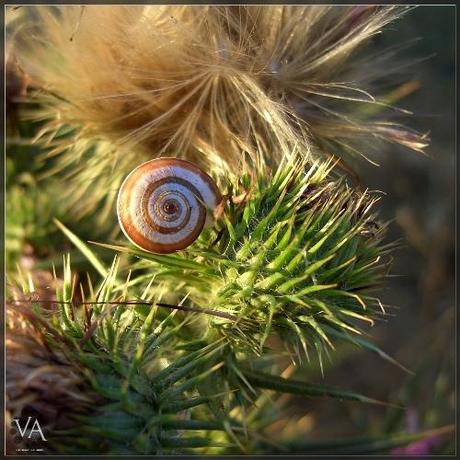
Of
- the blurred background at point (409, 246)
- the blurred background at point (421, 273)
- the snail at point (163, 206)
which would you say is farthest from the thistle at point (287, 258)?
the blurred background at point (421, 273)

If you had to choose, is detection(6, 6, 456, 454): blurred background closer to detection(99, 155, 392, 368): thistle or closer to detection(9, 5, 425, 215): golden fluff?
detection(9, 5, 425, 215): golden fluff

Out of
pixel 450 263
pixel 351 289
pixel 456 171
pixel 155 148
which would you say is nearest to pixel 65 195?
pixel 155 148

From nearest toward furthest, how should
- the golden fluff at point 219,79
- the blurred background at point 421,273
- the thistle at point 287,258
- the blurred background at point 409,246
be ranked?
the thistle at point 287,258, the golden fluff at point 219,79, the blurred background at point 409,246, the blurred background at point 421,273

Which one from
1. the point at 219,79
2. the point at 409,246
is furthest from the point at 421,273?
the point at 219,79

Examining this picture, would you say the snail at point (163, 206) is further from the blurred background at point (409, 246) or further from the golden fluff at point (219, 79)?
the blurred background at point (409, 246)

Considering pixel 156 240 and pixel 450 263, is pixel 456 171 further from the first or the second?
pixel 156 240

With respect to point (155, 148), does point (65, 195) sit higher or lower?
lower

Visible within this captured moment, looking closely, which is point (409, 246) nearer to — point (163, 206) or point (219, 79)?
point (219, 79)
